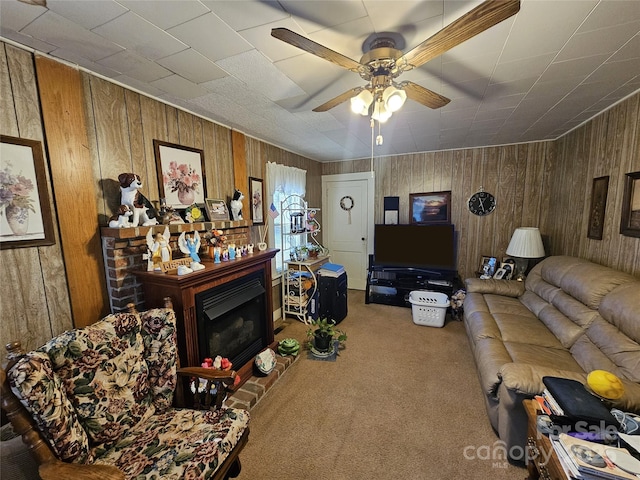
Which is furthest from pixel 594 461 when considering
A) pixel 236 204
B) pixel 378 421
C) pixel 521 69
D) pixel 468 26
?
pixel 236 204

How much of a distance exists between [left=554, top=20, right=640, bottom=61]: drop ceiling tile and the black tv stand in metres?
2.81

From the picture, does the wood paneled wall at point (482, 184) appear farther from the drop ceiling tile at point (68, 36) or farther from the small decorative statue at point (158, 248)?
the drop ceiling tile at point (68, 36)

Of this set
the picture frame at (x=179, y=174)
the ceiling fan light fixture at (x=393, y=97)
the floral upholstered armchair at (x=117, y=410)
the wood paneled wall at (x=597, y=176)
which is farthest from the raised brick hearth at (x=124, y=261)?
the wood paneled wall at (x=597, y=176)

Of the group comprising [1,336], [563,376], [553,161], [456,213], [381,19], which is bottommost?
[563,376]

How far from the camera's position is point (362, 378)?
241 centimetres

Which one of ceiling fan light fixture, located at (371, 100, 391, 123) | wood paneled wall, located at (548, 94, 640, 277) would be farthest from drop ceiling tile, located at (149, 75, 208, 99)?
wood paneled wall, located at (548, 94, 640, 277)

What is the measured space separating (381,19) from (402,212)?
11.6 ft

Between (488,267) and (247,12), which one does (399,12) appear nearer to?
(247,12)

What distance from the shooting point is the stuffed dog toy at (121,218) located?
1.71 meters

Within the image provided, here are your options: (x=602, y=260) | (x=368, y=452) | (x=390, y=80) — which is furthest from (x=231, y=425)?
(x=602, y=260)

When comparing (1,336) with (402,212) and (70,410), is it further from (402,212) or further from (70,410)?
(402,212)

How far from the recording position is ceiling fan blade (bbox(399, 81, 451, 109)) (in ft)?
4.79

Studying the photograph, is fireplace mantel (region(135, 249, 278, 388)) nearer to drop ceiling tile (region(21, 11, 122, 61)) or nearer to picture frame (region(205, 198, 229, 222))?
picture frame (region(205, 198, 229, 222))

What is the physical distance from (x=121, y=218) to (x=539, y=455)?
8.78 feet
